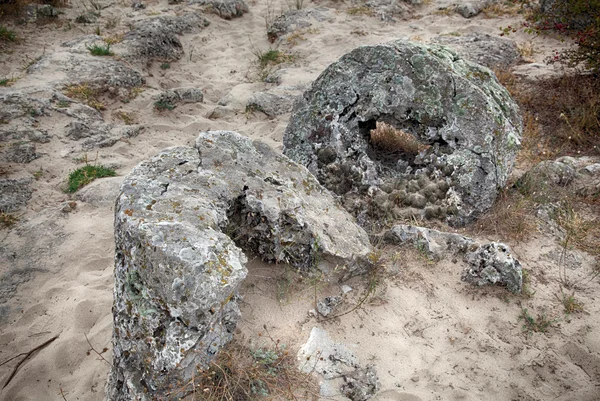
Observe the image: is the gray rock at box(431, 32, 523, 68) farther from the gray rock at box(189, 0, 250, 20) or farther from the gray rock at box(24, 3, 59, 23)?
the gray rock at box(24, 3, 59, 23)

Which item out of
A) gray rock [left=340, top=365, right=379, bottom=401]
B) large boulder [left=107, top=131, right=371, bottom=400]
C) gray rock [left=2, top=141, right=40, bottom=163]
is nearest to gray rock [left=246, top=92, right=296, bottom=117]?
gray rock [left=2, top=141, right=40, bottom=163]

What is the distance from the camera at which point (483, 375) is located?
2.78 meters

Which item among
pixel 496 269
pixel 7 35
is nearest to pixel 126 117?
pixel 7 35

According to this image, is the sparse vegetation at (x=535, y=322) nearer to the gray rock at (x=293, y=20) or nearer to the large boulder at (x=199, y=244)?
the large boulder at (x=199, y=244)

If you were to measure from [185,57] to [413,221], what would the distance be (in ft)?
19.8

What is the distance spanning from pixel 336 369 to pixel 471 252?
1.66 meters

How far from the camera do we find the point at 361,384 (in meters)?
A: 2.62

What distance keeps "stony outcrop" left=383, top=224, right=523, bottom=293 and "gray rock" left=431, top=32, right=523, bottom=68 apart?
460cm

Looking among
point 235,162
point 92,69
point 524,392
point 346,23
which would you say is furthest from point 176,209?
point 346,23

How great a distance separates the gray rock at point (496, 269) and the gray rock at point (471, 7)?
7.34 meters

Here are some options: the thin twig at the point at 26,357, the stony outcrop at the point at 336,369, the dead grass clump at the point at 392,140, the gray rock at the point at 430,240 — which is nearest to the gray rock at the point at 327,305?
the stony outcrop at the point at 336,369

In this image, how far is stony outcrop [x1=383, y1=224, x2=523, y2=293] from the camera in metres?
3.33

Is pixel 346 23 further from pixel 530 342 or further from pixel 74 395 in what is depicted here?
pixel 74 395

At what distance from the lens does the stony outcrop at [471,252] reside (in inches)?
131
